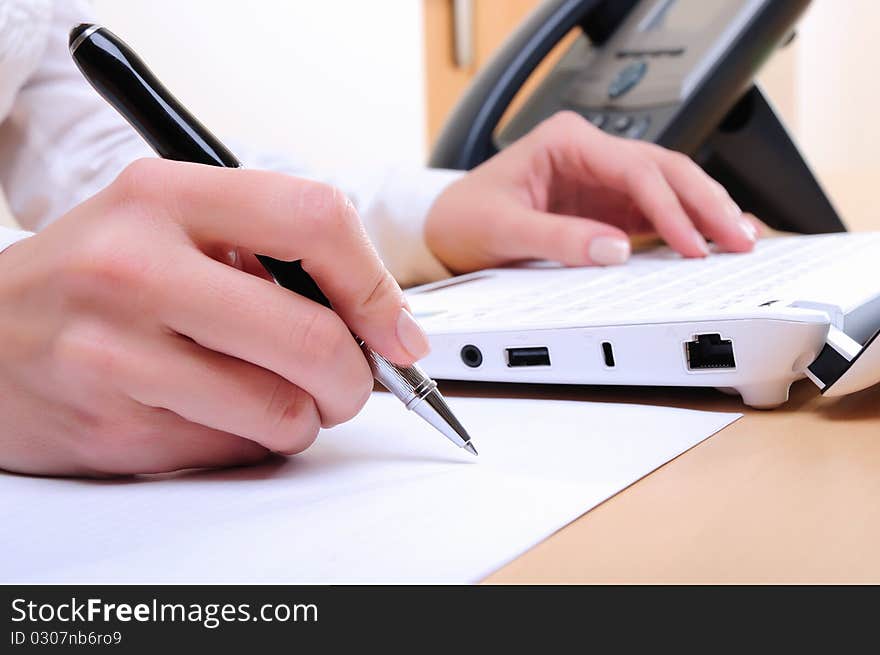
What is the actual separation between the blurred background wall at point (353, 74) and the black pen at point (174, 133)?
655 millimetres

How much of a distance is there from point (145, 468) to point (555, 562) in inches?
5.0

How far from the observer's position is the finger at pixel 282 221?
22cm

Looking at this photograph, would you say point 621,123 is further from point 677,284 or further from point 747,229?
point 677,284

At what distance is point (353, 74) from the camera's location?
5.81 ft

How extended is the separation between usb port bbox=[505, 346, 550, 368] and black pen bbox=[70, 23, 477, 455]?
0.21ft

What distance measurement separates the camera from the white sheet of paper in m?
0.18

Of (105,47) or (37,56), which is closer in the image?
(105,47)

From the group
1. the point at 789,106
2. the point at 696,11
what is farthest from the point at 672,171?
the point at 789,106

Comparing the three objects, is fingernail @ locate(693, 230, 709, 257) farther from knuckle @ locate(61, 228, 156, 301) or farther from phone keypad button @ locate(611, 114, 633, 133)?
knuckle @ locate(61, 228, 156, 301)
